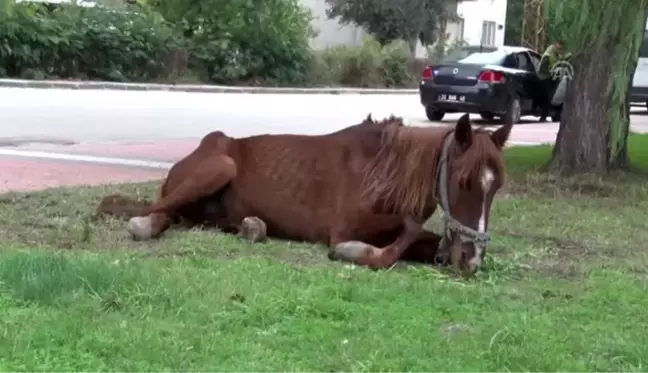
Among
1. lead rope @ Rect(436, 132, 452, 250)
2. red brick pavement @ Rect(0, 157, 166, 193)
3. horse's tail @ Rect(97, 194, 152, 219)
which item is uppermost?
lead rope @ Rect(436, 132, 452, 250)

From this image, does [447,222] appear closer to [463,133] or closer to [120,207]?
[463,133]

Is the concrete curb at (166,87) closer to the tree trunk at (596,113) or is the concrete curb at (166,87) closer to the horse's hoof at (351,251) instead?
the tree trunk at (596,113)

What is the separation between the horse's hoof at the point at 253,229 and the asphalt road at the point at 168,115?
7.84 meters

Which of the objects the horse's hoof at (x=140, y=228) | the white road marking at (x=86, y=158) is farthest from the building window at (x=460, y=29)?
the horse's hoof at (x=140, y=228)

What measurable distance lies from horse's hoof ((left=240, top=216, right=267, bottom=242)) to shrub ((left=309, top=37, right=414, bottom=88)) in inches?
1245

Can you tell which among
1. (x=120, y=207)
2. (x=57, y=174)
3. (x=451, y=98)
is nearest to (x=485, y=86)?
(x=451, y=98)

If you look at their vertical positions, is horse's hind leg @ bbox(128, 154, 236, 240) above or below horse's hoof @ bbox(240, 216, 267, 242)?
above

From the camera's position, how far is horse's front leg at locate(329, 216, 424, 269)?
632 cm

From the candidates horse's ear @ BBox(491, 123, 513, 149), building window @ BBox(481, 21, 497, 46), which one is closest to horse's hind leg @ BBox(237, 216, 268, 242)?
horse's ear @ BBox(491, 123, 513, 149)

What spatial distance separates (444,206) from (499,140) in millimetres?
482

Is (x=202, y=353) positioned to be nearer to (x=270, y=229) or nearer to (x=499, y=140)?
(x=499, y=140)

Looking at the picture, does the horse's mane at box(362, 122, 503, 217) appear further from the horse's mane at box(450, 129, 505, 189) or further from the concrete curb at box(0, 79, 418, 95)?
the concrete curb at box(0, 79, 418, 95)

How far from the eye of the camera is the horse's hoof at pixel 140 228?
6922 mm

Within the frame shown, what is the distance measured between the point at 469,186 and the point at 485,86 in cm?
1653
